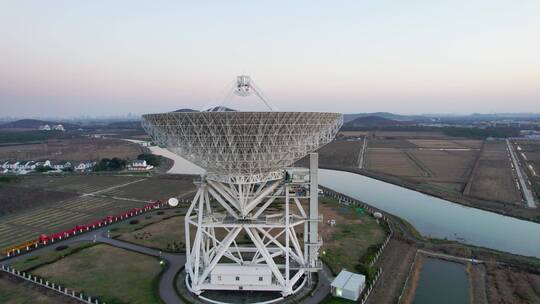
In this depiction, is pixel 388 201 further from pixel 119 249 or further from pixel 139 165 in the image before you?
pixel 139 165

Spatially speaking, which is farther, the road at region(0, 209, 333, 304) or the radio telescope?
the road at region(0, 209, 333, 304)

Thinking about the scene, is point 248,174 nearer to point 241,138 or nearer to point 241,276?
point 241,138

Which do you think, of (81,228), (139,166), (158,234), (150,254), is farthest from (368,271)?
(139,166)

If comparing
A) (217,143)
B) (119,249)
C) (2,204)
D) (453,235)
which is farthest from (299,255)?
(2,204)

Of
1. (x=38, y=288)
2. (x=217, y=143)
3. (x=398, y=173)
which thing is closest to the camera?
(x=217, y=143)

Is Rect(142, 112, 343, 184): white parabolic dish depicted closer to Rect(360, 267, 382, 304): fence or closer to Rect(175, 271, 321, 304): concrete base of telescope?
Rect(175, 271, 321, 304): concrete base of telescope

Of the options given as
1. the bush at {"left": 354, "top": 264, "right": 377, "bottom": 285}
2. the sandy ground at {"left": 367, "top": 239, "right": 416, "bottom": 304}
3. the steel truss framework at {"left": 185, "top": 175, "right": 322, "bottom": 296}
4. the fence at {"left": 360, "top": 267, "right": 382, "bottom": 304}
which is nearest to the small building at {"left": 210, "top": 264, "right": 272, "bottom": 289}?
the steel truss framework at {"left": 185, "top": 175, "right": 322, "bottom": 296}
